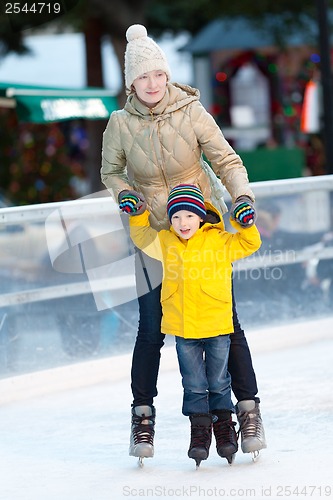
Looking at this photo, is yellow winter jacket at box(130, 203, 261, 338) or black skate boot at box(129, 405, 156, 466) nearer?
yellow winter jacket at box(130, 203, 261, 338)

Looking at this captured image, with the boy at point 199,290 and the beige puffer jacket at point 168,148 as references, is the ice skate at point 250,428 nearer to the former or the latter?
the boy at point 199,290

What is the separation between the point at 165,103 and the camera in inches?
168

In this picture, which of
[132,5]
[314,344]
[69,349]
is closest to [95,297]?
[69,349]

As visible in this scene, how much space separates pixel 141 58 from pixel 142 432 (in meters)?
1.34

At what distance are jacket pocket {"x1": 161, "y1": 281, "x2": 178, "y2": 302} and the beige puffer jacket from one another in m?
0.23

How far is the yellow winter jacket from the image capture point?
4180 mm

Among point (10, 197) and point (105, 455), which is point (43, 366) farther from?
point (10, 197)

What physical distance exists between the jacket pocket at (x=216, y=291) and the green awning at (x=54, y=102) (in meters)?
7.73

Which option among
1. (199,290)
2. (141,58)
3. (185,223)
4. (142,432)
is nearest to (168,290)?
(199,290)

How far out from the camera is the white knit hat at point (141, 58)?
14.0ft

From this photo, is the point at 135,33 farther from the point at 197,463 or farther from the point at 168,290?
the point at 197,463

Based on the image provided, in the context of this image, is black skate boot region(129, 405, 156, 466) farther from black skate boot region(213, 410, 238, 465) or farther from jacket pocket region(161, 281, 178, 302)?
jacket pocket region(161, 281, 178, 302)

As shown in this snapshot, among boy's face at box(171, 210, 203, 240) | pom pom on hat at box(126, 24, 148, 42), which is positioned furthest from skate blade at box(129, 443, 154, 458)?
pom pom on hat at box(126, 24, 148, 42)

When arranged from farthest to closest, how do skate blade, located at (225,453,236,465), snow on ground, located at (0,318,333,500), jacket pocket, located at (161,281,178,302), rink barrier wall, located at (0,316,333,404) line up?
rink barrier wall, located at (0,316,333,404) < skate blade, located at (225,453,236,465) < jacket pocket, located at (161,281,178,302) < snow on ground, located at (0,318,333,500)
